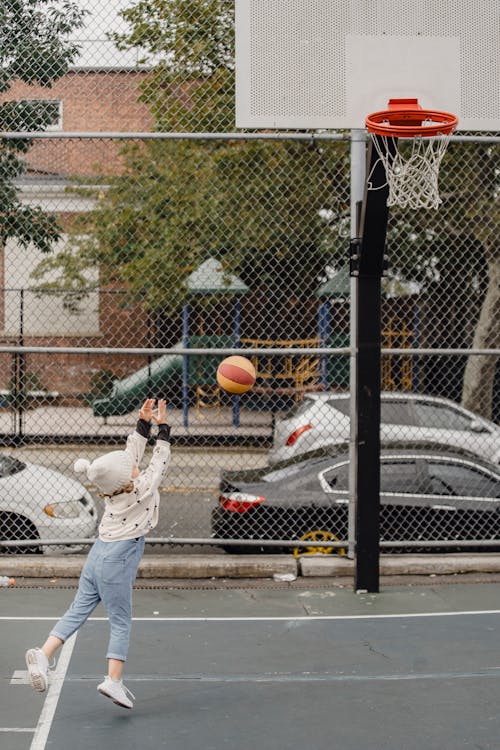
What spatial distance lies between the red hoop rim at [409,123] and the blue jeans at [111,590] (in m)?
3.91

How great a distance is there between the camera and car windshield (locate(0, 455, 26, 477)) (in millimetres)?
10305

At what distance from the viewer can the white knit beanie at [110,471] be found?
5883 millimetres

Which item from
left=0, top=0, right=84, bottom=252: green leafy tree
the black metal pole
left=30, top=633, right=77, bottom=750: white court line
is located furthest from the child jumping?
left=0, top=0, right=84, bottom=252: green leafy tree

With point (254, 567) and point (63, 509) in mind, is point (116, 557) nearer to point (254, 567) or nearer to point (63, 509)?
point (254, 567)

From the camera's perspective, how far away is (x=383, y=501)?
1030cm

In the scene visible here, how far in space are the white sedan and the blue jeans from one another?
3.61 m

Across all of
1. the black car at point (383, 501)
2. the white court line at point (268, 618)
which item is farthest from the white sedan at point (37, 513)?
the white court line at point (268, 618)

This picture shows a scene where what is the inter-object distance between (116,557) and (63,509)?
433 cm

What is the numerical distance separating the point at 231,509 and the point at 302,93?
166 inches

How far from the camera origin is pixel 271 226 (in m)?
15.7

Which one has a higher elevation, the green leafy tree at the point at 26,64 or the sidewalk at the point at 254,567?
the green leafy tree at the point at 26,64

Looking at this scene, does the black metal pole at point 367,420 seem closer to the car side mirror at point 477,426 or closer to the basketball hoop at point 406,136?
the basketball hoop at point 406,136

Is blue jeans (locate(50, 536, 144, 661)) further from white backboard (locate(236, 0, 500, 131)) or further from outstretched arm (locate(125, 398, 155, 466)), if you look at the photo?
white backboard (locate(236, 0, 500, 131))

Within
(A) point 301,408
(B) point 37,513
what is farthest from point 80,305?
(B) point 37,513
